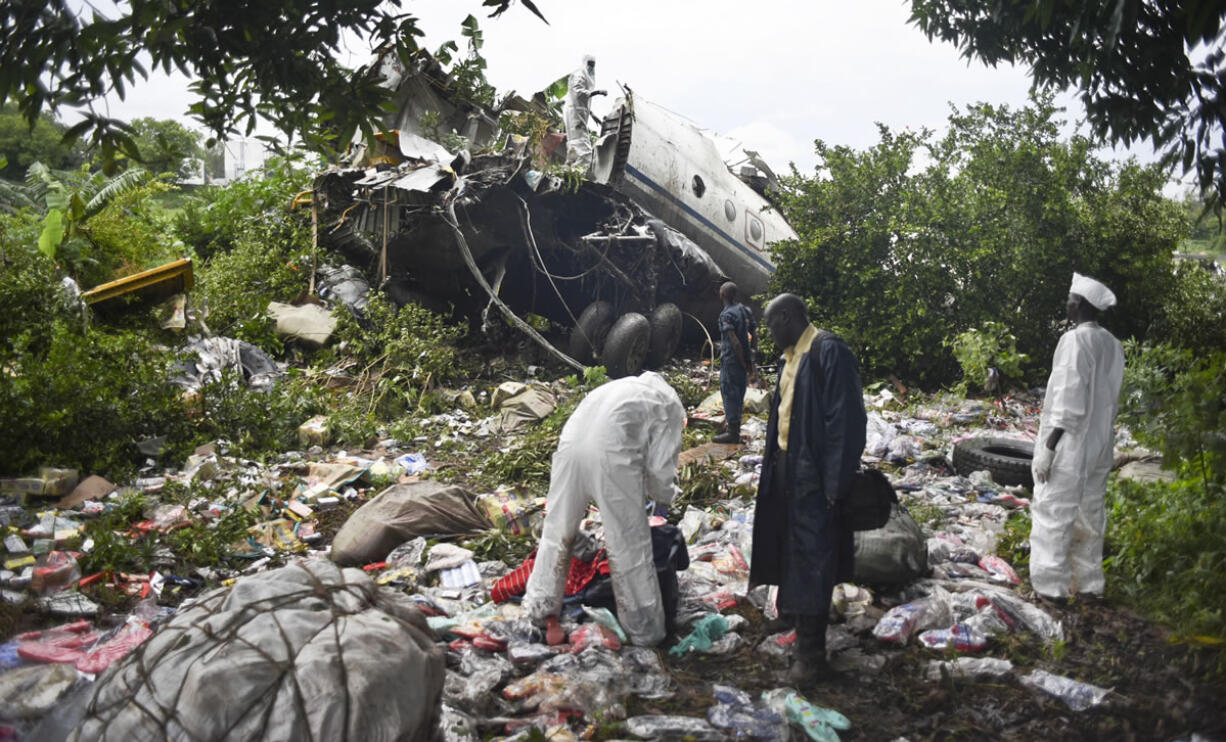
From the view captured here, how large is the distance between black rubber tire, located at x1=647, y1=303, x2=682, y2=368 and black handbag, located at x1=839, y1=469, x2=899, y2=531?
728 cm

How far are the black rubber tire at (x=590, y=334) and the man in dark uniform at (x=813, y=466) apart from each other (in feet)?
22.2

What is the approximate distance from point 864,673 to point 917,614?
1.63 ft

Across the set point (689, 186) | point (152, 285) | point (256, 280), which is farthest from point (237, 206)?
point (689, 186)

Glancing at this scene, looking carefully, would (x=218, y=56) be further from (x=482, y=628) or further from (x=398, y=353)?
(x=398, y=353)

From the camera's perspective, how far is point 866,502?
133 inches

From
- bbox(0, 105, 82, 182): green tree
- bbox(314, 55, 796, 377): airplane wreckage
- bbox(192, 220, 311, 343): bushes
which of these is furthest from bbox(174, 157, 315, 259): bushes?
bbox(0, 105, 82, 182): green tree

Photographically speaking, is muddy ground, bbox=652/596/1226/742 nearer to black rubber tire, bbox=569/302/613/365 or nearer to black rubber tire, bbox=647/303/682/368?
black rubber tire, bbox=569/302/613/365

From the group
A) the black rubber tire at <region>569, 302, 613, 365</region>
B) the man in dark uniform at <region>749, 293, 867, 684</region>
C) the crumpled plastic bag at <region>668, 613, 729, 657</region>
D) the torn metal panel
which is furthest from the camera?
the black rubber tire at <region>569, 302, 613, 365</region>

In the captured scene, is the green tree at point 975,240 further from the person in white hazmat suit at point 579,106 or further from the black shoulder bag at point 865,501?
the black shoulder bag at point 865,501

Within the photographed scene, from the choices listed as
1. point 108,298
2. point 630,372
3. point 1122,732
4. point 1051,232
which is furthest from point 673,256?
point 1122,732

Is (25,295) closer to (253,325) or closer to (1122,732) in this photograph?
(253,325)

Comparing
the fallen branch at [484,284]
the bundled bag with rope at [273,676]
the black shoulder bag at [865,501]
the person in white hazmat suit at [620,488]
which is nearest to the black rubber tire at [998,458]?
the black shoulder bag at [865,501]

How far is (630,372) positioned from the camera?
10180 millimetres

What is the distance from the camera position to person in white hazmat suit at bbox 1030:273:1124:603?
410 centimetres
